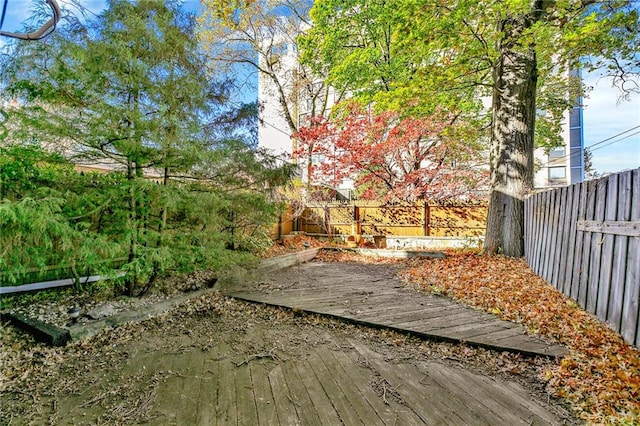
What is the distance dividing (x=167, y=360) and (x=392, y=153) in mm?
8724

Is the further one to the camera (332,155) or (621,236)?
(332,155)

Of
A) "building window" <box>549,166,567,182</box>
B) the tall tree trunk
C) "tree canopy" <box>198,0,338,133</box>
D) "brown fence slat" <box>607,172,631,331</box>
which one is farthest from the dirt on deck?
"building window" <box>549,166,567,182</box>

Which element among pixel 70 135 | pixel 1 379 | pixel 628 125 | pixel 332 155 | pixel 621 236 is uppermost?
pixel 628 125

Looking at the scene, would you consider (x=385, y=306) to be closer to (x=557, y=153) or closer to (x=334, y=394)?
(x=334, y=394)

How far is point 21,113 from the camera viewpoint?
2.81m

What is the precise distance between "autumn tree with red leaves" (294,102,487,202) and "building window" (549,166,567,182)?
6.69m

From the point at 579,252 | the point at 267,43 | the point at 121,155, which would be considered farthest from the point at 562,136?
the point at 121,155

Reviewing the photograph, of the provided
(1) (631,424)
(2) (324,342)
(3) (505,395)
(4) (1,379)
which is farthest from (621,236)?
(4) (1,379)

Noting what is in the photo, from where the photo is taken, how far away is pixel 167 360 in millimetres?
2447

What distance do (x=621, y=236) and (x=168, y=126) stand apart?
466 cm

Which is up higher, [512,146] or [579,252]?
[512,146]

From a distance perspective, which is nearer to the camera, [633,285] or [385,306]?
[633,285]

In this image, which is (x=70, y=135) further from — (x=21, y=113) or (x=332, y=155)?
(x=332, y=155)

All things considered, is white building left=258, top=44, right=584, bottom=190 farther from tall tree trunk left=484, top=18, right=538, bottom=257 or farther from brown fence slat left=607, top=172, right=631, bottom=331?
brown fence slat left=607, top=172, right=631, bottom=331
